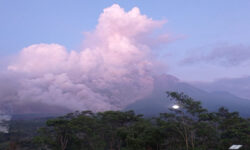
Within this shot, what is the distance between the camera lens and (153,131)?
92.2 ft

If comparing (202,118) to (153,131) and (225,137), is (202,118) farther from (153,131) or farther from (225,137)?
(153,131)

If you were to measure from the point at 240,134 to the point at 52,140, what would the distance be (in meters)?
23.1

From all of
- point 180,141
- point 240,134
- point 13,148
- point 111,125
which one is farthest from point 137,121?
point 13,148

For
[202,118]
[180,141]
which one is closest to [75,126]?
[180,141]

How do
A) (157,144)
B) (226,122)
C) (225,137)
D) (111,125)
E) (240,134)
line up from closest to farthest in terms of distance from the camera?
(240,134)
(225,137)
(226,122)
(157,144)
(111,125)

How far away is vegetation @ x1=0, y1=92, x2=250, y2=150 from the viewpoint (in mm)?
25734

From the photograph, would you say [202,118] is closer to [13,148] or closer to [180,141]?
[180,141]

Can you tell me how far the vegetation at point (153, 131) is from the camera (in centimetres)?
2573

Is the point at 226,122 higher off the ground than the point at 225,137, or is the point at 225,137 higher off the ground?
the point at 226,122

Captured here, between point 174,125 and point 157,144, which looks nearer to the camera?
point 174,125

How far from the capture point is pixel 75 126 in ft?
91.6

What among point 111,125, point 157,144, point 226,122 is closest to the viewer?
point 226,122

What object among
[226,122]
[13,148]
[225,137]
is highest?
[226,122]

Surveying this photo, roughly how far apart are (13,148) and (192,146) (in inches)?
929
